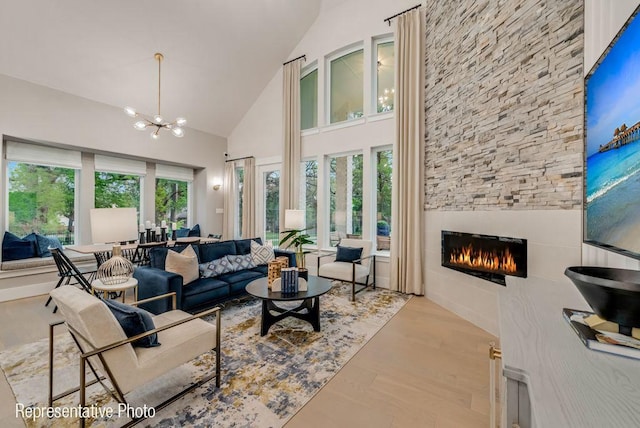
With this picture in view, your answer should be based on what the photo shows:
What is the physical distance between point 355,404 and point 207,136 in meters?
6.92

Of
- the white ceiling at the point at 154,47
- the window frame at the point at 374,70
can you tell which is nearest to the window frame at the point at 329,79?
the window frame at the point at 374,70

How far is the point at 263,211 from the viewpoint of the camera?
6910 millimetres

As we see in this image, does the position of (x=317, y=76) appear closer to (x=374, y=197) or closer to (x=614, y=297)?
(x=374, y=197)

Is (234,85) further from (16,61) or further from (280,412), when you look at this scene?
(280,412)

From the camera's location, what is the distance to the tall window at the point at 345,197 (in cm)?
531

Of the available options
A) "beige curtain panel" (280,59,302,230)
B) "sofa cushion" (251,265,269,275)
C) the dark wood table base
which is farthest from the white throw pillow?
"beige curtain panel" (280,59,302,230)

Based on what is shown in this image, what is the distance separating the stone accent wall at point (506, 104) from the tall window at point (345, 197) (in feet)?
5.18

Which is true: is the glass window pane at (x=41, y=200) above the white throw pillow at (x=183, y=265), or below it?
above

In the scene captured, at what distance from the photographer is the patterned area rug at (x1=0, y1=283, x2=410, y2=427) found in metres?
1.77

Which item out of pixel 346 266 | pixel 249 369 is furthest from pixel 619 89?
pixel 346 266

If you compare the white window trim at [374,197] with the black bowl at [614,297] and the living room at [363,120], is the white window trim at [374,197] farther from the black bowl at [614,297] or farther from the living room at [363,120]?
the black bowl at [614,297]

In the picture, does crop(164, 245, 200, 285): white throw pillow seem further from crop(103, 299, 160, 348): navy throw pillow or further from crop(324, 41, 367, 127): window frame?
crop(324, 41, 367, 127): window frame

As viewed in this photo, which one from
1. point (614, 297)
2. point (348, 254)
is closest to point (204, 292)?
point (348, 254)

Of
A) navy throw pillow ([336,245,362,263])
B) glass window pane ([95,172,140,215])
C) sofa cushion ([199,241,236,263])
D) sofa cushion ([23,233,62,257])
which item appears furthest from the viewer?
glass window pane ([95,172,140,215])
